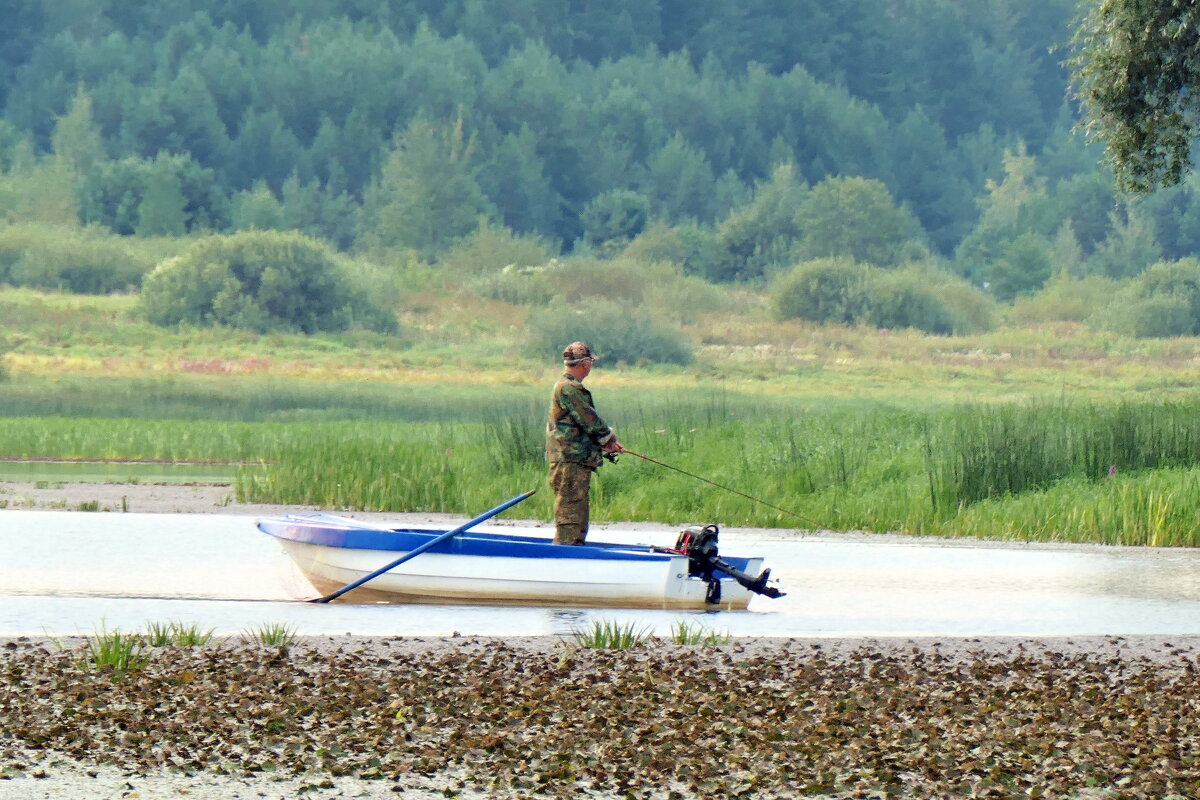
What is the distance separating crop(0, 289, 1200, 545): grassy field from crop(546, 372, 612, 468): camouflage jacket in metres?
8.06

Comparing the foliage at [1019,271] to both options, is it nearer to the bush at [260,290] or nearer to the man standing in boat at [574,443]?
the bush at [260,290]

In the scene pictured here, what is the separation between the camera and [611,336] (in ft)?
209

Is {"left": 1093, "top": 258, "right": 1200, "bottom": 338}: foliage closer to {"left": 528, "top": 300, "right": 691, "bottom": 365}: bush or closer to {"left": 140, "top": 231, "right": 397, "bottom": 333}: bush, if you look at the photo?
{"left": 528, "top": 300, "right": 691, "bottom": 365}: bush

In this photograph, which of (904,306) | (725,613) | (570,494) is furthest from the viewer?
(904,306)

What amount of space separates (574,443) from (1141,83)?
15929 millimetres

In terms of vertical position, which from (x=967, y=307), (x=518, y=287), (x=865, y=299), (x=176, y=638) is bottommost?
(x=176, y=638)

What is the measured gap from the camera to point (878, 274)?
278 feet

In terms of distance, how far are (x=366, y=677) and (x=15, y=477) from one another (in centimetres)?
2202

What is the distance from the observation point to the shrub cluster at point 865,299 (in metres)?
79.7

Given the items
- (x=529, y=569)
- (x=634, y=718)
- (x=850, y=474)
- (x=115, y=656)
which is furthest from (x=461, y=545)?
(x=850, y=474)

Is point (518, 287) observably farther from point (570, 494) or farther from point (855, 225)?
point (570, 494)

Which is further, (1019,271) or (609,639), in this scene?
(1019,271)

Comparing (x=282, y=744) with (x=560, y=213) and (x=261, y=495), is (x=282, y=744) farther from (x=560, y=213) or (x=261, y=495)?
(x=560, y=213)

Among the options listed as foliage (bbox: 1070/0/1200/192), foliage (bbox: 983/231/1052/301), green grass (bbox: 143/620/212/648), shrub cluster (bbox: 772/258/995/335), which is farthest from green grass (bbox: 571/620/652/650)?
foliage (bbox: 983/231/1052/301)
